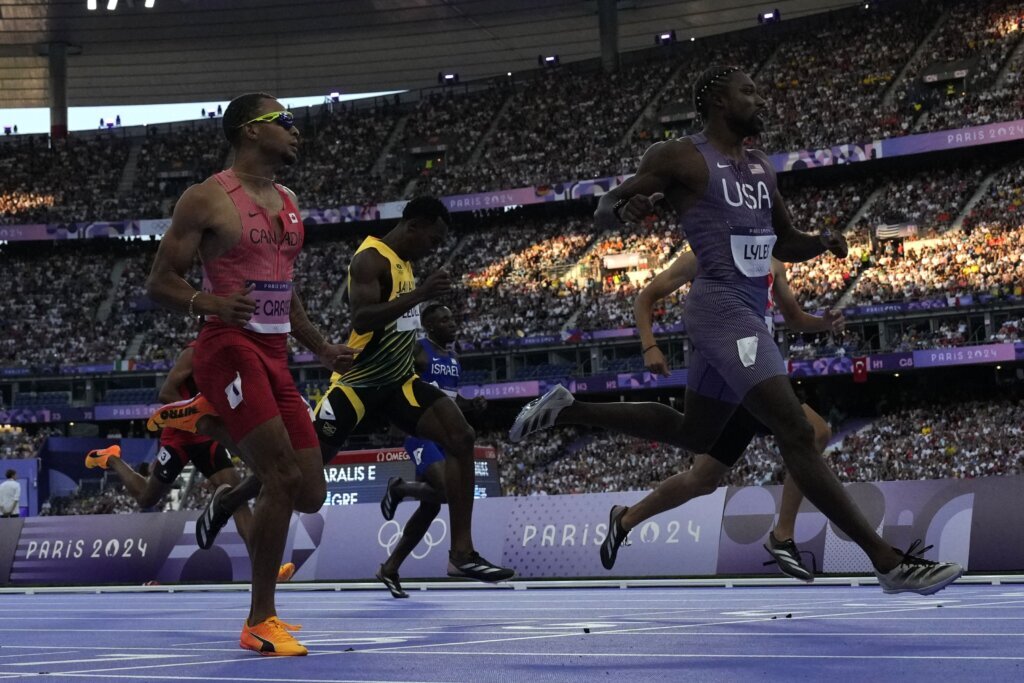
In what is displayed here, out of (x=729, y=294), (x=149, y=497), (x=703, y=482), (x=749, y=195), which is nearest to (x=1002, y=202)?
(x=149, y=497)

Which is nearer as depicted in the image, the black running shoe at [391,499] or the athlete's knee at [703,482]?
the athlete's knee at [703,482]

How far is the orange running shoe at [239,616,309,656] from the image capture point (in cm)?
575

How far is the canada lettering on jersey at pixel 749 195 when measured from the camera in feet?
22.0

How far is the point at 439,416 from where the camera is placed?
8.50 meters

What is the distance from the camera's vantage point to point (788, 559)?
930 centimetres

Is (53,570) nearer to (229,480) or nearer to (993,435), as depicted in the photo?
(229,480)

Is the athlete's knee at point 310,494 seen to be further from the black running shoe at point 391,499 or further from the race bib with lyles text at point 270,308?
the black running shoe at point 391,499

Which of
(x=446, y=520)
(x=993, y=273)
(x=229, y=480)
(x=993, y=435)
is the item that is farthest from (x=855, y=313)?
(x=229, y=480)

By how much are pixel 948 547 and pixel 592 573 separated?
460cm

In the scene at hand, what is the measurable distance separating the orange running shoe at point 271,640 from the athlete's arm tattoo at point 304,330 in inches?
67.4

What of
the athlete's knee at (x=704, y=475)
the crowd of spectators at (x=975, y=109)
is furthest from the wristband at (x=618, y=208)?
the crowd of spectators at (x=975, y=109)

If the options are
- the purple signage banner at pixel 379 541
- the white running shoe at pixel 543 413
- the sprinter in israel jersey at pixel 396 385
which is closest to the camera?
the white running shoe at pixel 543 413

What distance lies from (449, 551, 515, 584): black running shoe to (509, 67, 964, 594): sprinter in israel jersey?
Answer: 3.64 feet

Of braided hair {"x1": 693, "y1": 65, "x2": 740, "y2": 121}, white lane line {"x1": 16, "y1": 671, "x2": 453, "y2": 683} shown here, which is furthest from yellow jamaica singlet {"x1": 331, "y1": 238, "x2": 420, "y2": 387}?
white lane line {"x1": 16, "y1": 671, "x2": 453, "y2": 683}
